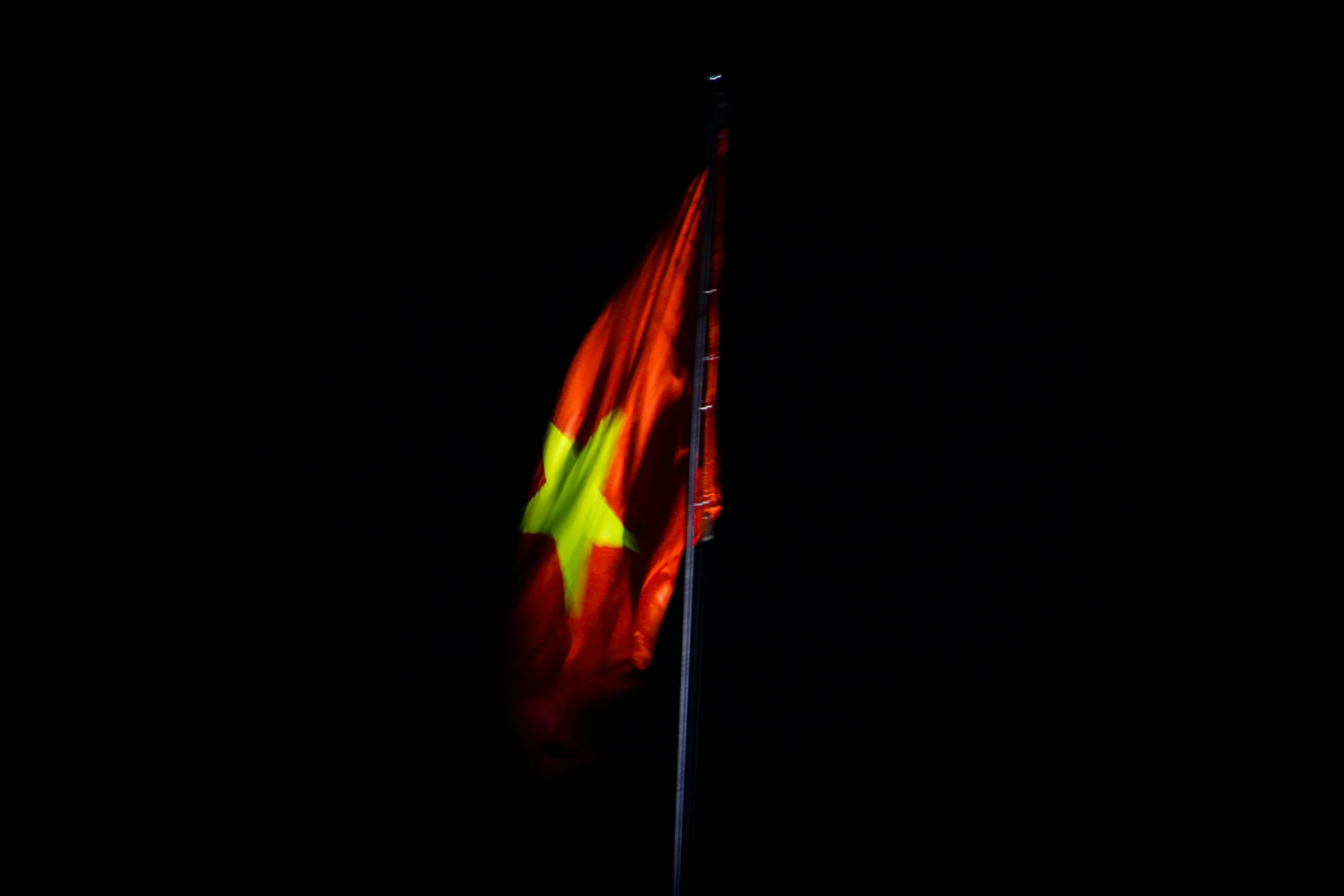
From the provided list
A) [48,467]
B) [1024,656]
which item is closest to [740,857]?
[1024,656]

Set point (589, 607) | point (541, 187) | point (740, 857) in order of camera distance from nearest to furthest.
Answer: point (589, 607), point (740, 857), point (541, 187)

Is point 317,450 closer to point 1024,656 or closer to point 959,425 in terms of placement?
point 959,425

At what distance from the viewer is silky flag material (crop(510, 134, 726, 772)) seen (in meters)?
1.11

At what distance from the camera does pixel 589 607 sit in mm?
1146

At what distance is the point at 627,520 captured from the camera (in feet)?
3.74

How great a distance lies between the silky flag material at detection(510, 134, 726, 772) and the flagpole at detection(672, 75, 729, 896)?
0.03 feet

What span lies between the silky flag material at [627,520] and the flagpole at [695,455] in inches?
0.4

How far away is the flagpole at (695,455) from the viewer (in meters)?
1.08

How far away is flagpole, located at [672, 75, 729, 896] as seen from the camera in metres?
1.08

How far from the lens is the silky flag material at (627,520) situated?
43.6 inches

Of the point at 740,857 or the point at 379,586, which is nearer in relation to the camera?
the point at 740,857

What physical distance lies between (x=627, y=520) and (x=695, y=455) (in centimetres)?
14

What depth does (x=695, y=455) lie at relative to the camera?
1076 millimetres

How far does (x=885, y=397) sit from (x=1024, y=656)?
0.62 m
